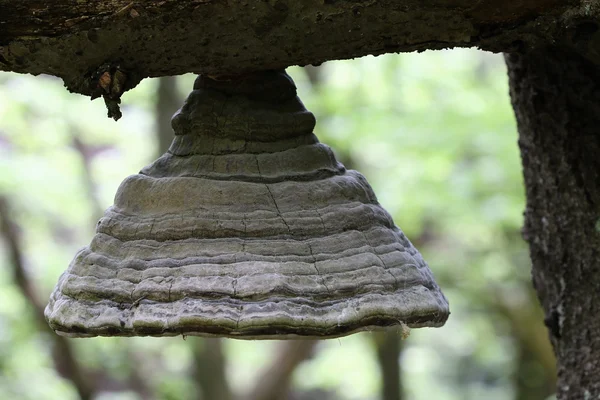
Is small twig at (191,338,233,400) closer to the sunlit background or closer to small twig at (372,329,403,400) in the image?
the sunlit background

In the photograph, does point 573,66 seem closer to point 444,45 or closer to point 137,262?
point 444,45

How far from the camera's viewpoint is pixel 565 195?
1.98 metres

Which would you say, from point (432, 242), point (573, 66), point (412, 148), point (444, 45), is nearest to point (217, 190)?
point (444, 45)

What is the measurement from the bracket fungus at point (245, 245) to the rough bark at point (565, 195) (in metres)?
0.72

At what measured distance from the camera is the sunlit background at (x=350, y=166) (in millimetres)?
5977

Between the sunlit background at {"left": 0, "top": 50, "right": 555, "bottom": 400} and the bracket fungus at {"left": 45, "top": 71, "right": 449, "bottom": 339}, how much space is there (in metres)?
4.38

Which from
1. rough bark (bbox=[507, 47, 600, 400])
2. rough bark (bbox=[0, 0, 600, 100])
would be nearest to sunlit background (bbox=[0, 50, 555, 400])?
rough bark (bbox=[507, 47, 600, 400])

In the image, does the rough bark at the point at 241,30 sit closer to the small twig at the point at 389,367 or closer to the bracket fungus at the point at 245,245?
the bracket fungus at the point at 245,245

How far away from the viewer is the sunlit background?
598 centimetres

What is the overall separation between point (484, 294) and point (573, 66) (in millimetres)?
6839

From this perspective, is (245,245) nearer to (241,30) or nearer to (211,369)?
(241,30)

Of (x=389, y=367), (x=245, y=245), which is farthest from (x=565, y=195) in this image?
(x=389, y=367)

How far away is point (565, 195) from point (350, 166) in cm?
514

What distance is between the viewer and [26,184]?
678cm
